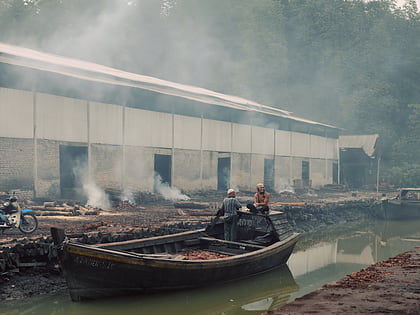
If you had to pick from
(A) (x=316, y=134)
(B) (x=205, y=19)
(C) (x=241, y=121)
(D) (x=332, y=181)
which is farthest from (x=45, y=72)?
(B) (x=205, y=19)

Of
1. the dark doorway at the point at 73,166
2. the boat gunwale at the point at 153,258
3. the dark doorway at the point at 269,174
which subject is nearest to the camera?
the boat gunwale at the point at 153,258

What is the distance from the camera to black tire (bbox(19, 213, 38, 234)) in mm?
12027

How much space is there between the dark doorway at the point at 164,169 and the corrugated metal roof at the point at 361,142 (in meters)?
23.8

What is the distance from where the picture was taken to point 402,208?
2603cm

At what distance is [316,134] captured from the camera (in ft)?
127

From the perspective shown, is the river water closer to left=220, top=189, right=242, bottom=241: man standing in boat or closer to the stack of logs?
left=220, top=189, right=242, bottom=241: man standing in boat

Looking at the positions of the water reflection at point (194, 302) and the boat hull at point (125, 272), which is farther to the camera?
the water reflection at point (194, 302)

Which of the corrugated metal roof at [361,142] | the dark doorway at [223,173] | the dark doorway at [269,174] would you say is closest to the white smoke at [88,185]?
the dark doorway at [223,173]

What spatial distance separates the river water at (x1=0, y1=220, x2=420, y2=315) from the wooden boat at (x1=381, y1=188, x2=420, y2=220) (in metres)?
4.65

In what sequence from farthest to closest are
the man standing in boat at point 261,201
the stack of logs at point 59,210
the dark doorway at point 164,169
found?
the dark doorway at point 164,169
the stack of logs at point 59,210
the man standing in boat at point 261,201

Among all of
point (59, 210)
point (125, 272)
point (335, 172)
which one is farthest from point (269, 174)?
point (125, 272)

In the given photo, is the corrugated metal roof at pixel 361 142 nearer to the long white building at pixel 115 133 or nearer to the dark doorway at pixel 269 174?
the dark doorway at pixel 269 174

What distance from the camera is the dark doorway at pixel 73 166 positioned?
65.1 ft

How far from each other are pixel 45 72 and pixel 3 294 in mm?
10242
